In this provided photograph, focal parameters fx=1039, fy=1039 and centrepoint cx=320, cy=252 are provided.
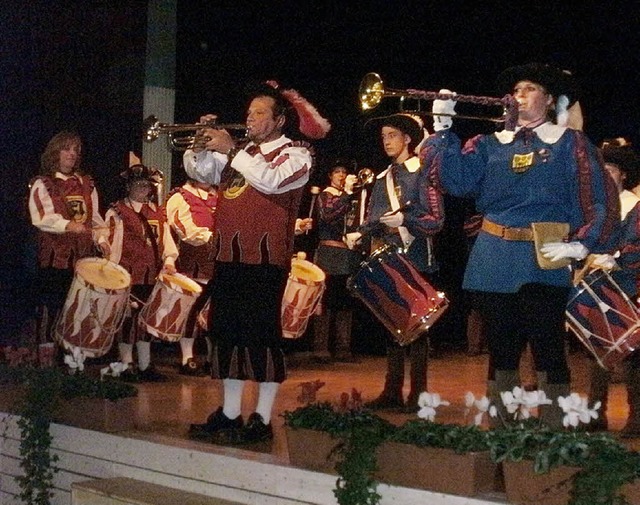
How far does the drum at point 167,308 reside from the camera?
6.59m

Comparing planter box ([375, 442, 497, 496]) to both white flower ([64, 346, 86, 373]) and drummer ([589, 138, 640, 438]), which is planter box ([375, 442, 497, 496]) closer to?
drummer ([589, 138, 640, 438])

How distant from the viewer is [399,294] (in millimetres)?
4785

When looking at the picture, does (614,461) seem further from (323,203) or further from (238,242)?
(323,203)

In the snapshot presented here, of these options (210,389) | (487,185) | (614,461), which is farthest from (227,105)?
(614,461)

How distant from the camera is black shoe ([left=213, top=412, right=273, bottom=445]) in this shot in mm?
4219

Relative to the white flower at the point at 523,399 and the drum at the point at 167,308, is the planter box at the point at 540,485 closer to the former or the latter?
the white flower at the point at 523,399

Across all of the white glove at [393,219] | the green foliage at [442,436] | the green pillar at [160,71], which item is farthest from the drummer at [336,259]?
the green foliage at [442,436]

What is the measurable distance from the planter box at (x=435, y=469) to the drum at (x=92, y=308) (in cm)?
276

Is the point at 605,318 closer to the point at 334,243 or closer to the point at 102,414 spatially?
the point at 102,414

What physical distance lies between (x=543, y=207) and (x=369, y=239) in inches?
70.6

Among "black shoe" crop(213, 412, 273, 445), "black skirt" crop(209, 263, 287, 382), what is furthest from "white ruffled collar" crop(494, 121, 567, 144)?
"black shoe" crop(213, 412, 273, 445)

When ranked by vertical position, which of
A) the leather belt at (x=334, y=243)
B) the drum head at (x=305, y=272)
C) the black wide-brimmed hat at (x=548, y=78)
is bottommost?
the drum head at (x=305, y=272)

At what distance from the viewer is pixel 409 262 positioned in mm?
4836

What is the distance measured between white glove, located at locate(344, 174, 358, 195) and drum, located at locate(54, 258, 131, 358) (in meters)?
2.33
